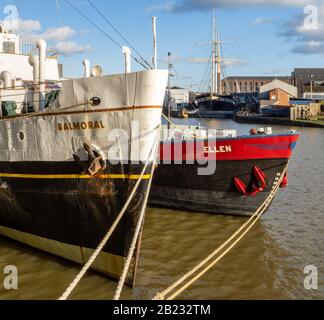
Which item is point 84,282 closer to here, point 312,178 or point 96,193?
point 96,193

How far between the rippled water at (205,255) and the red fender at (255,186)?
0.87 metres

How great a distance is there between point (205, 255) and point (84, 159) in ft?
12.1

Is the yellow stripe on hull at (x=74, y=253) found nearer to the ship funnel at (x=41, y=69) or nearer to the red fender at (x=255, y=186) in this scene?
the ship funnel at (x=41, y=69)

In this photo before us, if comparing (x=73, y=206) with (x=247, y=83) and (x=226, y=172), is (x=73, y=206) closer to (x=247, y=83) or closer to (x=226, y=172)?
(x=226, y=172)

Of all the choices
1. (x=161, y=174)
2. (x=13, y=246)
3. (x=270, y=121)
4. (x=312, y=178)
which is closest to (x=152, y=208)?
(x=161, y=174)

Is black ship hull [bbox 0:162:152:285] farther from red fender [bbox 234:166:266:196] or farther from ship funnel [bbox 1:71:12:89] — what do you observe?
red fender [bbox 234:166:266:196]

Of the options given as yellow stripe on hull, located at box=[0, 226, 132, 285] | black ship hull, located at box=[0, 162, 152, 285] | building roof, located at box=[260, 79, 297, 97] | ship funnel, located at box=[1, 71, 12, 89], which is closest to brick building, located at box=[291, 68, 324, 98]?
building roof, located at box=[260, 79, 297, 97]

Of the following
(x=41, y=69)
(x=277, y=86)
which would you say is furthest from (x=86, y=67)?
(x=277, y=86)

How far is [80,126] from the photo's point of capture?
25.9ft

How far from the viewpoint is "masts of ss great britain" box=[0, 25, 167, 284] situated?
7.52 meters

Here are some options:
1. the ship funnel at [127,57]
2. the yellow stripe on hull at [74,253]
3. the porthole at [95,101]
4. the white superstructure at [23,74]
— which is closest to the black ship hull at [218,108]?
the white superstructure at [23,74]

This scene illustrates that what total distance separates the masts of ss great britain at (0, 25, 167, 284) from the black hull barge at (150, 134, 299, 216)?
14.8ft

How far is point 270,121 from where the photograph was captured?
192 feet
